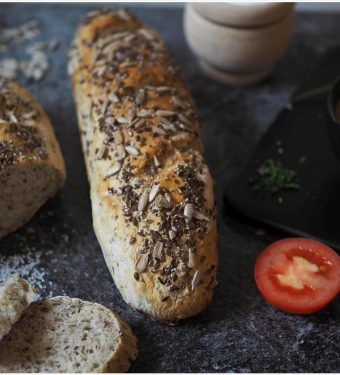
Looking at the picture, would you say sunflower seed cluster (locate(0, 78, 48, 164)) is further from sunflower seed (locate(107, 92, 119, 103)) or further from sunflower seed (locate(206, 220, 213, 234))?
sunflower seed (locate(206, 220, 213, 234))

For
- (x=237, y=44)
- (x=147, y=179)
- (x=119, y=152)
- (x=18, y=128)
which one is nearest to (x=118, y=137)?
(x=119, y=152)

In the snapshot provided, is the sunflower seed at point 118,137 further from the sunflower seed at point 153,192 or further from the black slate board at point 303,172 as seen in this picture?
the black slate board at point 303,172

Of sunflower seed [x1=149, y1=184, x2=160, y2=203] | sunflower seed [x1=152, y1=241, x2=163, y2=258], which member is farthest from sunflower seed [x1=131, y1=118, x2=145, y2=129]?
sunflower seed [x1=152, y1=241, x2=163, y2=258]

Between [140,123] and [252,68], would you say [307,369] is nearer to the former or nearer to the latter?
[140,123]

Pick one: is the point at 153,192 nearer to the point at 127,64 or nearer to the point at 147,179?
the point at 147,179

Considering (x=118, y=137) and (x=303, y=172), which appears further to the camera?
(x=303, y=172)
